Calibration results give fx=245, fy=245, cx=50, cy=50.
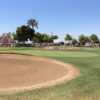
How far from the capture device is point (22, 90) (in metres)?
9.86

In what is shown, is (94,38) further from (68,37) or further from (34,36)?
(34,36)

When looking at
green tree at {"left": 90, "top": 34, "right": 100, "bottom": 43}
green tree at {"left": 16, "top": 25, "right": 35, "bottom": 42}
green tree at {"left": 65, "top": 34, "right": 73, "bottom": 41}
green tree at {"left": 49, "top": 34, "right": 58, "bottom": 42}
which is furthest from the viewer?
green tree at {"left": 65, "top": 34, "right": 73, "bottom": 41}

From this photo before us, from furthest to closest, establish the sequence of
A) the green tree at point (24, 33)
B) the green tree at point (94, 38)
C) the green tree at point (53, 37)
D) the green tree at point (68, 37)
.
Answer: the green tree at point (68, 37), the green tree at point (94, 38), the green tree at point (53, 37), the green tree at point (24, 33)

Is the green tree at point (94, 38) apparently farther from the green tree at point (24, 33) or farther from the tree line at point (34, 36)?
the green tree at point (24, 33)

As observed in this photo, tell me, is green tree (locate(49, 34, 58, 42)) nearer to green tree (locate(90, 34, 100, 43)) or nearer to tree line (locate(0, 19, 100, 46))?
tree line (locate(0, 19, 100, 46))

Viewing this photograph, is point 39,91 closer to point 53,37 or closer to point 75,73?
point 75,73

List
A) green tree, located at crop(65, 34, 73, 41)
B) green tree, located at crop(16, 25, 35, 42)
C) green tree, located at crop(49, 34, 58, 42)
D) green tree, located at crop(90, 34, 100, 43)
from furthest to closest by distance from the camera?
green tree, located at crop(65, 34, 73, 41)
green tree, located at crop(90, 34, 100, 43)
green tree, located at crop(49, 34, 58, 42)
green tree, located at crop(16, 25, 35, 42)

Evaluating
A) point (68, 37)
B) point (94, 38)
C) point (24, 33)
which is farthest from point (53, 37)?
point (24, 33)

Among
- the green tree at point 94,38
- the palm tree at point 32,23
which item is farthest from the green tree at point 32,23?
the green tree at point 94,38

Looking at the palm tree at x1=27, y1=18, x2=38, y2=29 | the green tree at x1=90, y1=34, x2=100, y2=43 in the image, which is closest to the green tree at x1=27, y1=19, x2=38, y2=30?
the palm tree at x1=27, y1=18, x2=38, y2=29

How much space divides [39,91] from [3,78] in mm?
3804

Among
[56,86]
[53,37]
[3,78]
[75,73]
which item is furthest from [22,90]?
[53,37]

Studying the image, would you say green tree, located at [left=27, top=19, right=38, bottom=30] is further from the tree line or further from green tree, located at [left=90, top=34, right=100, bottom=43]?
green tree, located at [left=90, top=34, right=100, bottom=43]

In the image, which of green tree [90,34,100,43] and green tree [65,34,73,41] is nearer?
green tree [90,34,100,43]
